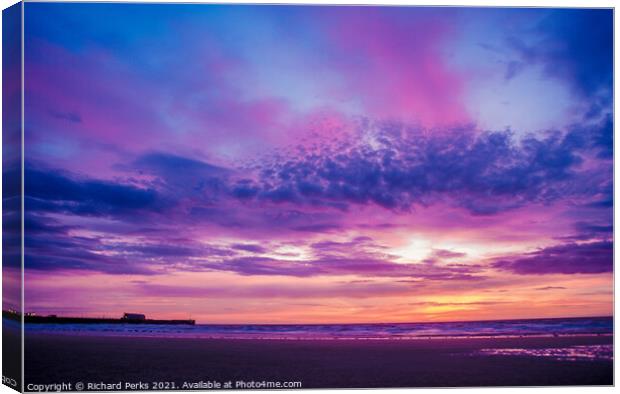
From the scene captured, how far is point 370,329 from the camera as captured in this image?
12.5m

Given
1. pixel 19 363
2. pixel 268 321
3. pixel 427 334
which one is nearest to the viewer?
pixel 19 363

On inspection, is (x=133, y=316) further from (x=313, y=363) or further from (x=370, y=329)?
(x=370, y=329)

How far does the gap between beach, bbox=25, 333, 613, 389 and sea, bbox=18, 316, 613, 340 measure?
0.35ft

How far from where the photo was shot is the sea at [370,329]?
466 inches

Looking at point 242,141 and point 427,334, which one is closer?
point 242,141

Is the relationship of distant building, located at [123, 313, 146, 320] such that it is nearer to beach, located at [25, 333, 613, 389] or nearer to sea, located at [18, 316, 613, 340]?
sea, located at [18, 316, 613, 340]

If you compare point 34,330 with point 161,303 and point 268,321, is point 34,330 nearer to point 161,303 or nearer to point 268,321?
point 161,303

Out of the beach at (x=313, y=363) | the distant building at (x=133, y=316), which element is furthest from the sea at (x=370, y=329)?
the distant building at (x=133, y=316)

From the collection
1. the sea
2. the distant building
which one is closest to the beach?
the sea

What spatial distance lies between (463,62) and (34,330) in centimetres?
619

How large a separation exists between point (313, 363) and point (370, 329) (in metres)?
1.33

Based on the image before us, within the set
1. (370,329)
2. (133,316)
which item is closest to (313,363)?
(370,329)

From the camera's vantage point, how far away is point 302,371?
11.0 meters

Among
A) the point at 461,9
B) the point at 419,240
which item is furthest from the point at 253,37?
the point at 419,240
